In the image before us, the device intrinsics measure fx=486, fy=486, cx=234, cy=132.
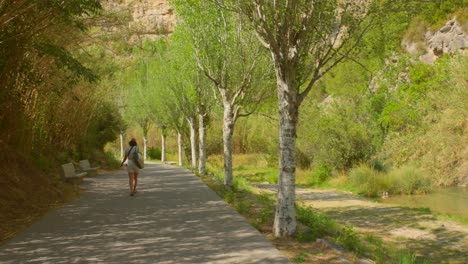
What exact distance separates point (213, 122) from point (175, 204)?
28807mm

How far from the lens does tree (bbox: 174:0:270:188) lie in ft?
55.7

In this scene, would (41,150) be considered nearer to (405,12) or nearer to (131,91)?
(405,12)

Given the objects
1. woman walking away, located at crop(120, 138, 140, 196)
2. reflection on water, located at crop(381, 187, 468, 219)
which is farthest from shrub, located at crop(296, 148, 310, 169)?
woman walking away, located at crop(120, 138, 140, 196)

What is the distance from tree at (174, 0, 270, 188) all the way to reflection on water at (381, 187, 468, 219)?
827 cm

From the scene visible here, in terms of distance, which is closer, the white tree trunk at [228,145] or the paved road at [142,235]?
the paved road at [142,235]

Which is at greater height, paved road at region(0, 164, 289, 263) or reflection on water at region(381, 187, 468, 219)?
paved road at region(0, 164, 289, 263)

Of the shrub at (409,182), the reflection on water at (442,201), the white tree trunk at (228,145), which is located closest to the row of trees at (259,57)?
the white tree trunk at (228,145)

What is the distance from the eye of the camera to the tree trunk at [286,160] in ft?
27.5

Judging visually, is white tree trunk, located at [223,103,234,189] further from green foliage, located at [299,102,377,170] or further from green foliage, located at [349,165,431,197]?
green foliage, located at [299,102,377,170]

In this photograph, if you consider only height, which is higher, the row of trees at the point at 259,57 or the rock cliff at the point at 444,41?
the rock cliff at the point at 444,41

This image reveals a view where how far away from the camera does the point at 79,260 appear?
653 centimetres

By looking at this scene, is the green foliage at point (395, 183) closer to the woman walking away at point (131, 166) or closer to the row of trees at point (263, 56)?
the row of trees at point (263, 56)

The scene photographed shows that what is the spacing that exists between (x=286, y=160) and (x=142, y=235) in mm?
2770

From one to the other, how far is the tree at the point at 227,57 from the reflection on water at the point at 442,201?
827 centimetres
